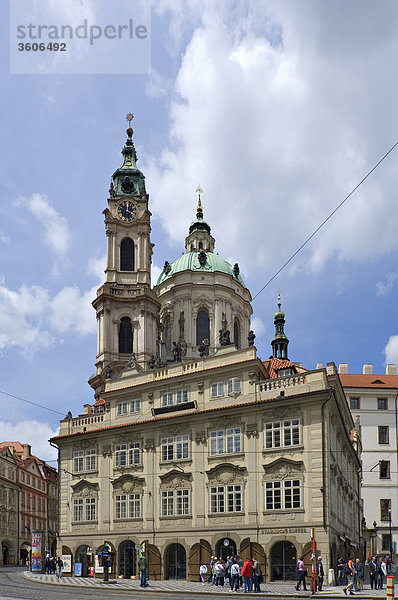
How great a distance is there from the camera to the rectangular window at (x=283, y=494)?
44.2 metres

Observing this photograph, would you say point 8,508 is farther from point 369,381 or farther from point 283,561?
point 283,561

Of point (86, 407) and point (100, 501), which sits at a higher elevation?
point (86, 407)

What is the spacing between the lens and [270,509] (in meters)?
45.0

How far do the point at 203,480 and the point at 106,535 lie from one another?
9.29 m

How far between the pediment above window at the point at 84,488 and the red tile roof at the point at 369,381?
43851mm

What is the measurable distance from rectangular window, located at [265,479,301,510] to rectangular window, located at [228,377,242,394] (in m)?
6.61

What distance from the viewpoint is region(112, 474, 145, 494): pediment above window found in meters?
51.2

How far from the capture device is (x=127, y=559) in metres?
50.8

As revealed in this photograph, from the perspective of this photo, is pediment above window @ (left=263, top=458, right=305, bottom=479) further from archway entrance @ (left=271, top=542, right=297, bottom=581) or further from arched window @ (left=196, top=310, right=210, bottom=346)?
arched window @ (left=196, top=310, right=210, bottom=346)

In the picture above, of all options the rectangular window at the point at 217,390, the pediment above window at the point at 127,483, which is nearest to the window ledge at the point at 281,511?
the rectangular window at the point at 217,390

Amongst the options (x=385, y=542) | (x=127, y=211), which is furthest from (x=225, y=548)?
(x=127, y=211)

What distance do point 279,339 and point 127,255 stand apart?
22.7 metres

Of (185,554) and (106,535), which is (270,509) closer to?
(185,554)

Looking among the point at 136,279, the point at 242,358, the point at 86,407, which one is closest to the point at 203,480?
the point at 242,358
